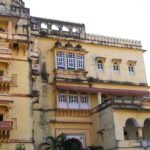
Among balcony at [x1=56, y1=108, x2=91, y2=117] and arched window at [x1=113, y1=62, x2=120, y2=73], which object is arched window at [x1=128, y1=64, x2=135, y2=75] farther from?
balcony at [x1=56, y1=108, x2=91, y2=117]

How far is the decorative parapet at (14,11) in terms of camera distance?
24.0 meters

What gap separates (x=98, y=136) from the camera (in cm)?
2708

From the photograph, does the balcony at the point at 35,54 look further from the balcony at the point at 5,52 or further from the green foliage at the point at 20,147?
the green foliage at the point at 20,147

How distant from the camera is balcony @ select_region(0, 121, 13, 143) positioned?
69.4ft

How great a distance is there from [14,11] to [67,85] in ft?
22.8

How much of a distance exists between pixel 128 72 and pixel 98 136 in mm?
7236

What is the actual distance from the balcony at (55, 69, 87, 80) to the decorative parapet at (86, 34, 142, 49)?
335 centimetres

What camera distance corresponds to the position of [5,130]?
2153 centimetres

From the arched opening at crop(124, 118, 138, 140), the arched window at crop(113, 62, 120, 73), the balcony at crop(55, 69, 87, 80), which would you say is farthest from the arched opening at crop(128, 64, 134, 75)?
the arched opening at crop(124, 118, 138, 140)

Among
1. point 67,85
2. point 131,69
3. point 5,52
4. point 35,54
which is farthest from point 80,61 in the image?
point 5,52

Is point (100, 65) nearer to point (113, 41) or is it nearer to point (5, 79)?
point (113, 41)

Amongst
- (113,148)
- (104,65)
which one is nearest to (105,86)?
(104,65)

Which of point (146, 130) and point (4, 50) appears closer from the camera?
point (4, 50)

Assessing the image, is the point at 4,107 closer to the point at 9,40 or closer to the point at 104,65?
the point at 9,40
